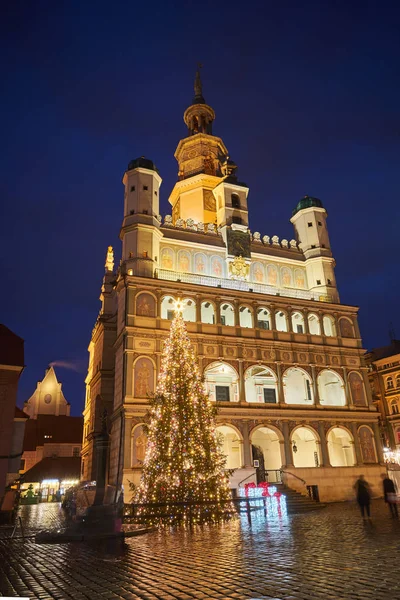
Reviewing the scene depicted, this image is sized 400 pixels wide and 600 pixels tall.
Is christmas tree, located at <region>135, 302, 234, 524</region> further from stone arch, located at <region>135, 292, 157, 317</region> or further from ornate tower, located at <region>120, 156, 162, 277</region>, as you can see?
ornate tower, located at <region>120, 156, 162, 277</region>

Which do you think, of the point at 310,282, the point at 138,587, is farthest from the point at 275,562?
the point at 310,282

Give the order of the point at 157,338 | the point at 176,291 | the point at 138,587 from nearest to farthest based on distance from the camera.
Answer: the point at 138,587 → the point at 157,338 → the point at 176,291

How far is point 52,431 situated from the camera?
6825 cm

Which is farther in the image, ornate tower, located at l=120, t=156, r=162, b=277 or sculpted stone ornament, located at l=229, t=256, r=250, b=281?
sculpted stone ornament, located at l=229, t=256, r=250, b=281

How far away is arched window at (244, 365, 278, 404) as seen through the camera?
38219 mm

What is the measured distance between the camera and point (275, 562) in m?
8.56

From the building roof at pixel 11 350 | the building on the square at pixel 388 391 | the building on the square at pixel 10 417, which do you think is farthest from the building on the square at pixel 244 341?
the building on the square at pixel 388 391

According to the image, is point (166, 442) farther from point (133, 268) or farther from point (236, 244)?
point (236, 244)

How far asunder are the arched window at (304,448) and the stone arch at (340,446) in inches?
56.1

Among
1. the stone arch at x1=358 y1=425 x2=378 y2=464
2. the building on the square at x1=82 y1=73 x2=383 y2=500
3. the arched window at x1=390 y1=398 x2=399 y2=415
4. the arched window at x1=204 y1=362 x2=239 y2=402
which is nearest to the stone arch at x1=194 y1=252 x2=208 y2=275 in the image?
the building on the square at x1=82 y1=73 x2=383 y2=500

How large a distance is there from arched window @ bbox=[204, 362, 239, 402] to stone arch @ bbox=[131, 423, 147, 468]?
23.4 feet

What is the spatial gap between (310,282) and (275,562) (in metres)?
38.0

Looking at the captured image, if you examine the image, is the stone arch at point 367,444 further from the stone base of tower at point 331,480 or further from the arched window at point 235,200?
the arched window at point 235,200

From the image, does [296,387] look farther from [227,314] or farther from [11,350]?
[11,350]
